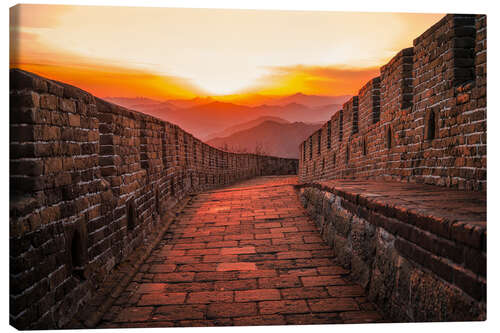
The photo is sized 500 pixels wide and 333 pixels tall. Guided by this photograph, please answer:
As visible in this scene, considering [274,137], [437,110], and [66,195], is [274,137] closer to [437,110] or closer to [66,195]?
[437,110]

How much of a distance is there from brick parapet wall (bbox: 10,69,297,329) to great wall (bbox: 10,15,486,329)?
12 mm

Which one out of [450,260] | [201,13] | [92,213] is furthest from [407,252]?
[201,13]

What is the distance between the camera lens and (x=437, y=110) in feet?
13.2

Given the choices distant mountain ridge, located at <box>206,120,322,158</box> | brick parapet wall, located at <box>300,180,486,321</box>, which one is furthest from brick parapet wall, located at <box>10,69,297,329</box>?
distant mountain ridge, located at <box>206,120,322,158</box>

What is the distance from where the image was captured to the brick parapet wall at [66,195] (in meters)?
2.07

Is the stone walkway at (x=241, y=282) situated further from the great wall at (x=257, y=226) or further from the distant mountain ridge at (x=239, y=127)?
the distant mountain ridge at (x=239, y=127)

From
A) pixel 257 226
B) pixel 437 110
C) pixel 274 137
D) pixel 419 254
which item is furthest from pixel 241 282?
pixel 274 137

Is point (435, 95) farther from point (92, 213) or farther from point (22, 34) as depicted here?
point (22, 34)

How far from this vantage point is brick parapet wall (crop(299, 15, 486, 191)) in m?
3.24

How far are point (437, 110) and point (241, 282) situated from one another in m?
2.94

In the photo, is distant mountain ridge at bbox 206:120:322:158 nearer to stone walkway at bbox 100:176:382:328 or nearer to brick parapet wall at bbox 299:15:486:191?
brick parapet wall at bbox 299:15:486:191

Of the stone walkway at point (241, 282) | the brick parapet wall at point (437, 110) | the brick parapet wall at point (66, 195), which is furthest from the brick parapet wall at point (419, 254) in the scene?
the brick parapet wall at point (66, 195)

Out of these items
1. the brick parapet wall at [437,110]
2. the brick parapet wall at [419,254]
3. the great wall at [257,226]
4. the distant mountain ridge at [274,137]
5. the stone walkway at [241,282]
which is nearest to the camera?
the brick parapet wall at [419,254]

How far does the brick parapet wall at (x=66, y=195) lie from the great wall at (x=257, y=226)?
1 centimetres
